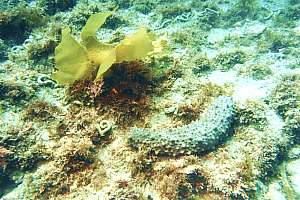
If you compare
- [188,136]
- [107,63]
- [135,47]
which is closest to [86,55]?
[107,63]

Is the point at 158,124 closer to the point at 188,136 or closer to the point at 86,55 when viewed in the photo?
the point at 188,136

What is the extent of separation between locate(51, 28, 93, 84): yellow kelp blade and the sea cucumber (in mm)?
1126

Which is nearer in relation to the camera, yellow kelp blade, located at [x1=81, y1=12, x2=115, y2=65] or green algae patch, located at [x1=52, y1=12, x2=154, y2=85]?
green algae patch, located at [x1=52, y1=12, x2=154, y2=85]

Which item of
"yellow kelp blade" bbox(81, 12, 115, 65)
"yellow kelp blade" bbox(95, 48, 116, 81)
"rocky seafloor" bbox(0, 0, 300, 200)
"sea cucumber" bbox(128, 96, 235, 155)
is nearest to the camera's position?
"rocky seafloor" bbox(0, 0, 300, 200)

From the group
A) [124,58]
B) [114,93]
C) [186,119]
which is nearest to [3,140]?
[114,93]

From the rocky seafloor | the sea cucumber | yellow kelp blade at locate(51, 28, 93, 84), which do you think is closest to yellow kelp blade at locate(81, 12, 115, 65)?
yellow kelp blade at locate(51, 28, 93, 84)

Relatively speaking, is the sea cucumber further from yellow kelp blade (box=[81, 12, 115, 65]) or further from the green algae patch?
yellow kelp blade (box=[81, 12, 115, 65])

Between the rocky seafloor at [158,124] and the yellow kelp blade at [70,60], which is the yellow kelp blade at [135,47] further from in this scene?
the yellow kelp blade at [70,60]

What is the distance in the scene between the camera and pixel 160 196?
3414 millimetres

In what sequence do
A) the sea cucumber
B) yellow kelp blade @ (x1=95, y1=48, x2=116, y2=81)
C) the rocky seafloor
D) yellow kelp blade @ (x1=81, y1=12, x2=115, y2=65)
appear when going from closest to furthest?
the rocky seafloor < the sea cucumber < yellow kelp blade @ (x1=95, y1=48, x2=116, y2=81) < yellow kelp blade @ (x1=81, y1=12, x2=115, y2=65)

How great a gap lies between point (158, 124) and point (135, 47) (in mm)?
1046

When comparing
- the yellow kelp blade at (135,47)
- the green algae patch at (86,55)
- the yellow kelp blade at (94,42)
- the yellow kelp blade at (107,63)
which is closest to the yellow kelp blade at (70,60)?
the green algae patch at (86,55)

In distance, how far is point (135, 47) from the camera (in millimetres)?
4277

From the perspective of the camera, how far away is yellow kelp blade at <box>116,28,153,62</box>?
425cm
